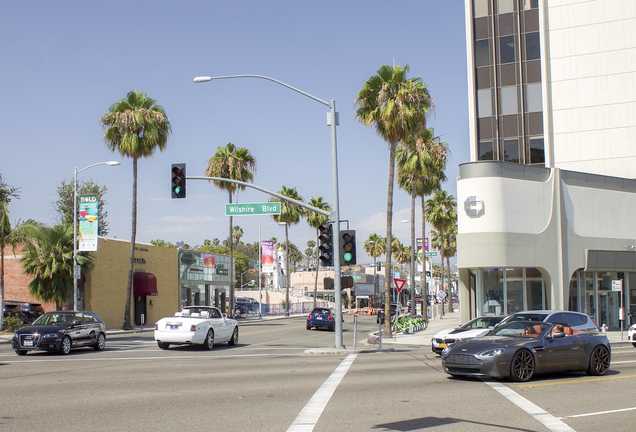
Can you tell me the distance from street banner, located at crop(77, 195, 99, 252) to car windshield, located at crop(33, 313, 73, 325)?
13.0m

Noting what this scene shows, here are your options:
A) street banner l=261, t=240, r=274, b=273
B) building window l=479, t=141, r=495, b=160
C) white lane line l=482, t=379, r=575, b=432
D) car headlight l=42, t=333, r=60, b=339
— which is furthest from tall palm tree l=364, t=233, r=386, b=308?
white lane line l=482, t=379, r=575, b=432

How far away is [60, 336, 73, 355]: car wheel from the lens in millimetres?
19897

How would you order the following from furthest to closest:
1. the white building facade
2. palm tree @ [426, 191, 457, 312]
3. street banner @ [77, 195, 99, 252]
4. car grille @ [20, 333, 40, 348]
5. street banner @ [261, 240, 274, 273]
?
street banner @ [261, 240, 274, 273], palm tree @ [426, 191, 457, 312], the white building facade, street banner @ [77, 195, 99, 252], car grille @ [20, 333, 40, 348]

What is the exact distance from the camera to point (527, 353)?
1248cm

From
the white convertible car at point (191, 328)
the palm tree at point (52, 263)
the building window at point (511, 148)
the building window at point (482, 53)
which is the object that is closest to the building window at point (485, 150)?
the building window at point (511, 148)

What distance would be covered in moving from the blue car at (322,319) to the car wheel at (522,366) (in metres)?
27.1

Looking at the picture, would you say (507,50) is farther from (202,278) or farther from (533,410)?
(533,410)

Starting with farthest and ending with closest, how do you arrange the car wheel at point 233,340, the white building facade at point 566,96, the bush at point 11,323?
the white building facade at point 566,96
the bush at point 11,323
the car wheel at point 233,340

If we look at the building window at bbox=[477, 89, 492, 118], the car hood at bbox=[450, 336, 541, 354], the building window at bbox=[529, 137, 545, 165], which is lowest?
the car hood at bbox=[450, 336, 541, 354]

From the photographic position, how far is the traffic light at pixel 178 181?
2042 centimetres

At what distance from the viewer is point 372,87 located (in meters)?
30.9

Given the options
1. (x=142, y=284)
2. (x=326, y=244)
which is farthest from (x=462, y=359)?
(x=142, y=284)

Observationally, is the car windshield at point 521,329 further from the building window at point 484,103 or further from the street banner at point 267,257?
the street banner at point 267,257

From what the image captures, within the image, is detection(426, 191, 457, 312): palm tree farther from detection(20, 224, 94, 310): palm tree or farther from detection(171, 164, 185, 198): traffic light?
detection(171, 164, 185, 198): traffic light
